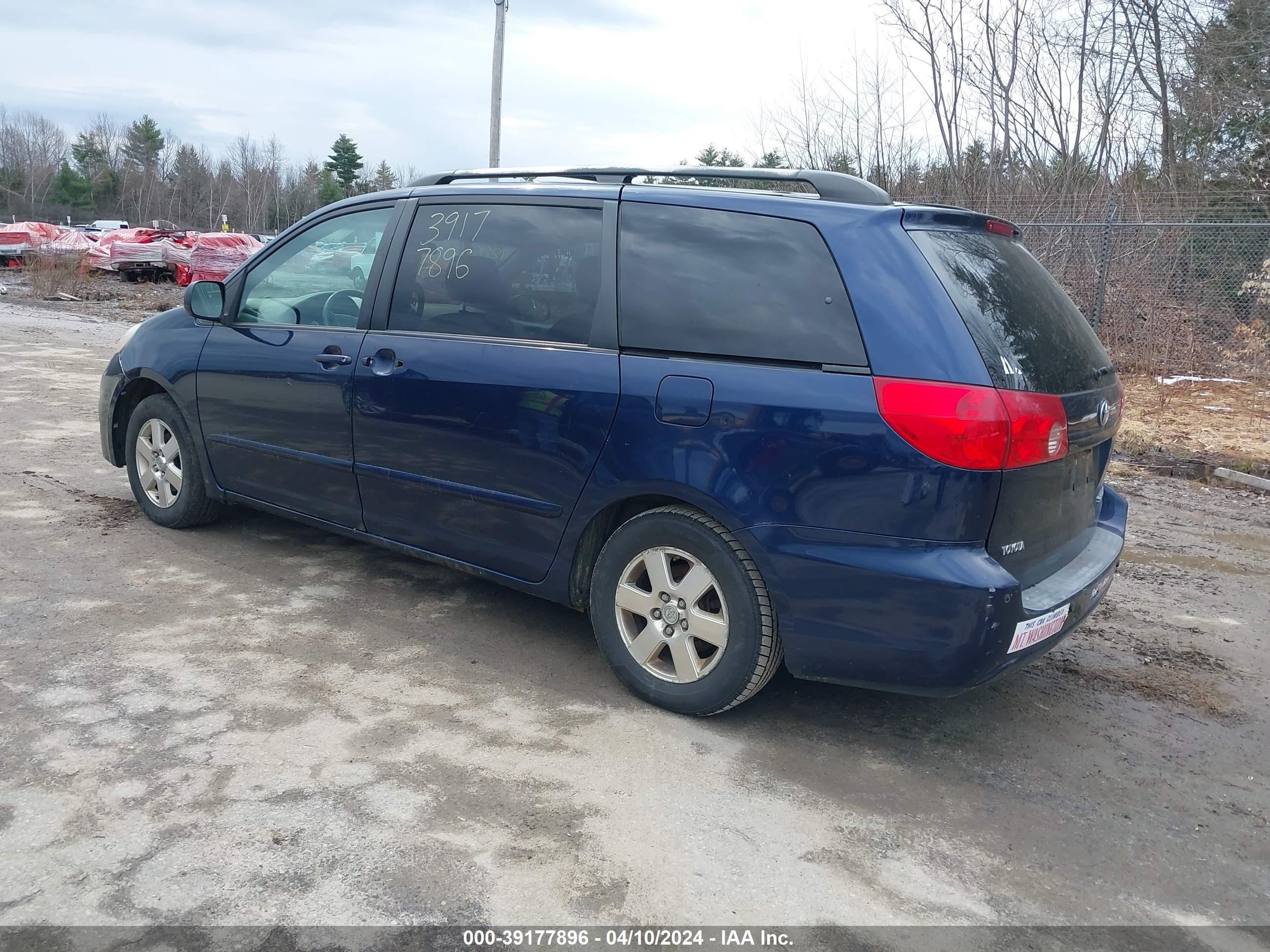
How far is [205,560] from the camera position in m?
5.03

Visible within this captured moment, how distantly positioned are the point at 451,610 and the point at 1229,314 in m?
13.2

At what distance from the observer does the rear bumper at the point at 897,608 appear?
304 centimetres

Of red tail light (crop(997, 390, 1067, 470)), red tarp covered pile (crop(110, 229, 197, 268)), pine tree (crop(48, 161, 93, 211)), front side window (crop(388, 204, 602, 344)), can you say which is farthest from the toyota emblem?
pine tree (crop(48, 161, 93, 211))

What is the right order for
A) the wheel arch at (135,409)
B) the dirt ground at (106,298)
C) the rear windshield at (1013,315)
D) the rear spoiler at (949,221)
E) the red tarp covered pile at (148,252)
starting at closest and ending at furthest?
the rear windshield at (1013,315), the rear spoiler at (949,221), the wheel arch at (135,409), the dirt ground at (106,298), the red tarp covered pile at (148,252)

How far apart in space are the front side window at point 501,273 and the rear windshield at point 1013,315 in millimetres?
1228

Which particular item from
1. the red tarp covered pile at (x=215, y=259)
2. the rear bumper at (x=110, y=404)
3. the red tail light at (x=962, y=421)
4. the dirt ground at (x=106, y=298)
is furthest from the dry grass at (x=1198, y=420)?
the red tarp covered pile at (x=215, y=259)

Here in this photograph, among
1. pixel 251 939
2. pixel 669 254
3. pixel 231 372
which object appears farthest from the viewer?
pixel 231 372

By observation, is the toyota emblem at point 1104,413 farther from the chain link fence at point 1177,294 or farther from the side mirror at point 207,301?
the chain link fence at point 1177,294

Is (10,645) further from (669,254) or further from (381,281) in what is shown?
(669,254)

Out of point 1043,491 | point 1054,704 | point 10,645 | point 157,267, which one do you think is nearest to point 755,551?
point 1043,491

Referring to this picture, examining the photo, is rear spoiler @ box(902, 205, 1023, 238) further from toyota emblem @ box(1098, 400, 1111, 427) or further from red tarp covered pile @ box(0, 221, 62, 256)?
red tarp covered pile @ box(0, 221, 62, 256)

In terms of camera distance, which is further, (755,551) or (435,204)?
(435,204)

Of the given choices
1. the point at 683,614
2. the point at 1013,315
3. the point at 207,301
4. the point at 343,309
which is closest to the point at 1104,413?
the point at 1013,315

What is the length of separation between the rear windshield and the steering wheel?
7.92 feet
